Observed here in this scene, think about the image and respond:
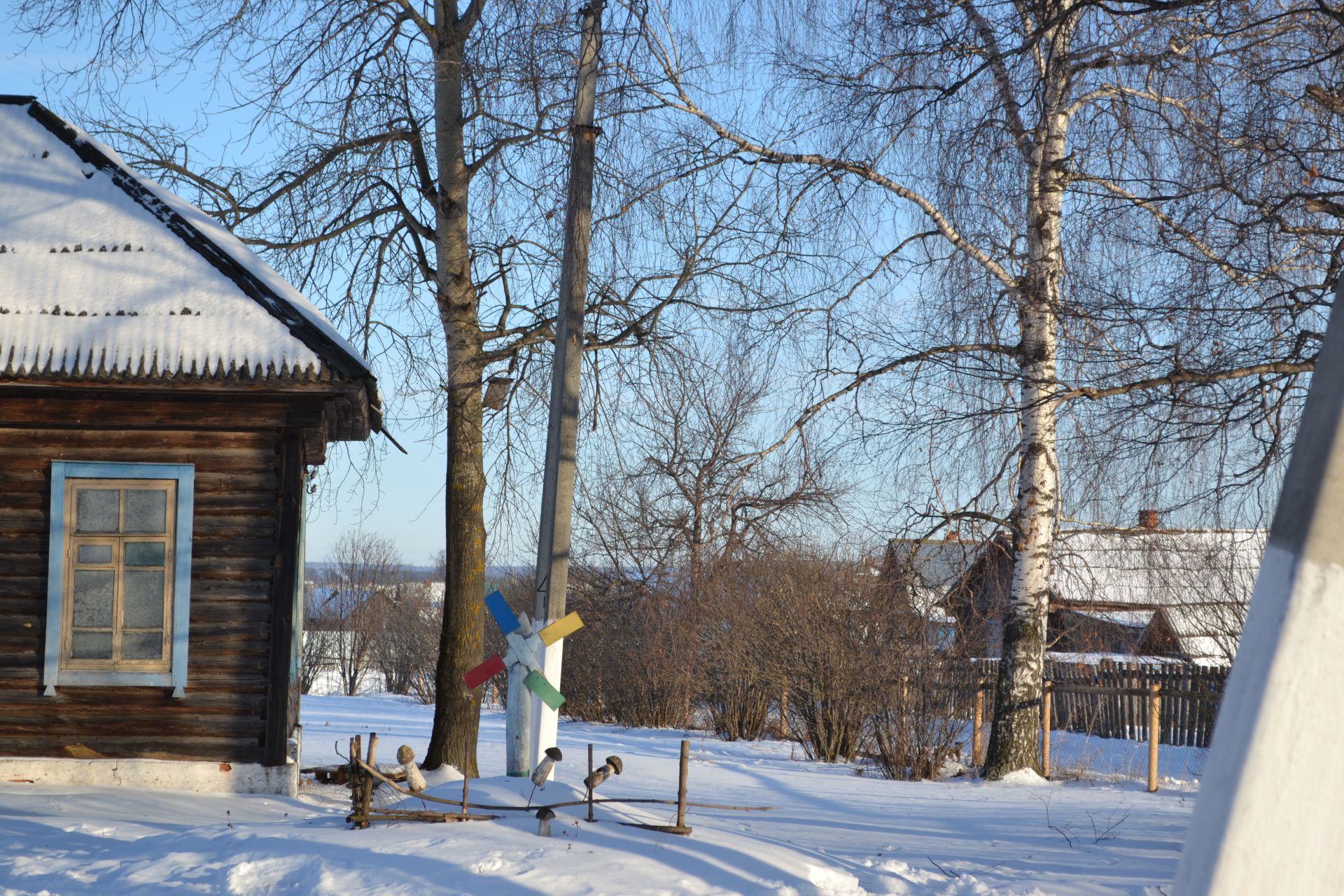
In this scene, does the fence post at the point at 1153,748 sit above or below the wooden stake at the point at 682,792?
below

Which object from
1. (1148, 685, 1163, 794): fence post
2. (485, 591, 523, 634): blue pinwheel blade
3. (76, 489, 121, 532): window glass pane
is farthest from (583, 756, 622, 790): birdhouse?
(1148, 685, 1163, 794): fence post

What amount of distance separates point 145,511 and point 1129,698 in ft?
44.7

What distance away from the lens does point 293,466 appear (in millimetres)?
8281

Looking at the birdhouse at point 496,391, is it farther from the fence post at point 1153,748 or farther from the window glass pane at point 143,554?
the fence post at point 1153,748

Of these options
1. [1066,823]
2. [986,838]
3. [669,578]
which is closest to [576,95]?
[986,838]

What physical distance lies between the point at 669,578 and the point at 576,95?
47.7 feet

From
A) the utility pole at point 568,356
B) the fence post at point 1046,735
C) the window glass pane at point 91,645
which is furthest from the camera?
the fence post at point 1046,735

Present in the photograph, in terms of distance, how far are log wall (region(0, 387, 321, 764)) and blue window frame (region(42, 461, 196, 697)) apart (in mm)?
93

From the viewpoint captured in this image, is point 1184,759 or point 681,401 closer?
point 681,401

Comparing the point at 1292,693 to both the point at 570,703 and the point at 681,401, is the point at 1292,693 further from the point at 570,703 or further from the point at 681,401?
the point at 570,703

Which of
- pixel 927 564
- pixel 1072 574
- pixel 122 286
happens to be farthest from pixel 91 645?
pixel 1072 574

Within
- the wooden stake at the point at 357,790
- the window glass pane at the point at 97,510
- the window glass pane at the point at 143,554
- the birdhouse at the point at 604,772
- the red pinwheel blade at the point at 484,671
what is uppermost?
the window glass pane at the point at 97,510

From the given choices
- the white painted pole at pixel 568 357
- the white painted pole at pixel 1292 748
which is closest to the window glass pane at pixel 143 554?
the white painted pole at pixel 568 357

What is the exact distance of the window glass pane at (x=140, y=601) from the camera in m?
8.16
